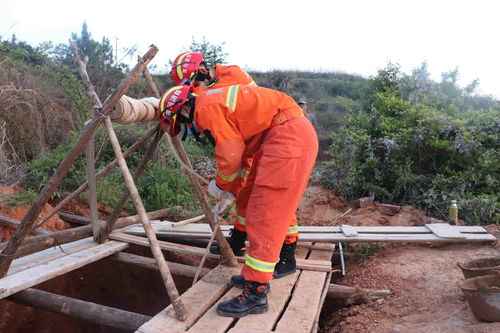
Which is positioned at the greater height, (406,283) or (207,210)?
(207,210)

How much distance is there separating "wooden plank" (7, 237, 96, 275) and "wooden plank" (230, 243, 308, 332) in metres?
1.95

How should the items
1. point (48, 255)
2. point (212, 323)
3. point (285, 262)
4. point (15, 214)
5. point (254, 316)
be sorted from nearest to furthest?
point (212, 323) < point (254, 316) < point (285, 262) < point (48, 255) < point (15, 214)

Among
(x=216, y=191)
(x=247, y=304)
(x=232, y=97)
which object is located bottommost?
(x=247, y=304)

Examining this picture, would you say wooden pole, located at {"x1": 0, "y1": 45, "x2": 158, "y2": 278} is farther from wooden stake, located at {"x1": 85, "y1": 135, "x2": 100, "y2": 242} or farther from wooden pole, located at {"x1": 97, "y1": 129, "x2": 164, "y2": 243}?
wooden pole, located at {"x1": 97, "y1": 129, "x2": 164, "y2": 243}

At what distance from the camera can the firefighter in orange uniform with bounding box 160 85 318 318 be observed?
2.64 metres

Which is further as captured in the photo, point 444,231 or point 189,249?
point 444,231

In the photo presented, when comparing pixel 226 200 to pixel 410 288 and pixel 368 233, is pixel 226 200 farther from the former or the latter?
pixel 368 233

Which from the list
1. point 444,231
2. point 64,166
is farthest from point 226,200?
point 444,231

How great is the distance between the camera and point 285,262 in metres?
3.40

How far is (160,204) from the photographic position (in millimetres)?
5879

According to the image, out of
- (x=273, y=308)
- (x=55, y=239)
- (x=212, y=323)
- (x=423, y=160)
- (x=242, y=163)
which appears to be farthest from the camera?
(x=423, y=160)

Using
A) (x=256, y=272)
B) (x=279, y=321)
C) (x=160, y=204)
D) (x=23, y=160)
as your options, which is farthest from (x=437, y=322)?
(x=23, y=160)

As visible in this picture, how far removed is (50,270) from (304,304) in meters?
2.06

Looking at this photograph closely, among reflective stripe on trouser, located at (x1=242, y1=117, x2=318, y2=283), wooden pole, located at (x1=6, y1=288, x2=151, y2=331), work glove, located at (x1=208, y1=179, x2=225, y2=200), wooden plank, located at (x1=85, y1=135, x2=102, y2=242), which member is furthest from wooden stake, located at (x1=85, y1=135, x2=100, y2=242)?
reflective stripe on trouser, located at (x1=242, y1=117, x2=318, y2=283)
